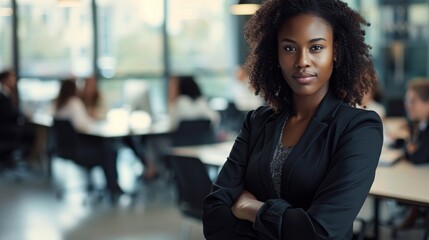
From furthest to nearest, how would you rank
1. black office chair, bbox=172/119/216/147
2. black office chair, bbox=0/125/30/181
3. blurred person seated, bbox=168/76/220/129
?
black office chair, bbox=0/125/30/181, blurred person seated, bbox=168/76/220/129, black office chair, bbox=172/119/216/147

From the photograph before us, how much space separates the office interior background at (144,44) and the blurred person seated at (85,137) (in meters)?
1.10

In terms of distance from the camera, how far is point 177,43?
10477 mm

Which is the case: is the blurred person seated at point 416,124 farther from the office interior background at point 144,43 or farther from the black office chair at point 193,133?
the office interior background at point 144,43

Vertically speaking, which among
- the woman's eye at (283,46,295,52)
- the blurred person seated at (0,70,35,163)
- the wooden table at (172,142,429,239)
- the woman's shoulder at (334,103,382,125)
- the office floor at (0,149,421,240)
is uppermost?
the woman's eye at (283,46,295,52)

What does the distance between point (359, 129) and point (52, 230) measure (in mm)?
4295

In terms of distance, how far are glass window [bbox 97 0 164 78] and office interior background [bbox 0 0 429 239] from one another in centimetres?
2

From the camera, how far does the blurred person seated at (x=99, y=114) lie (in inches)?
293

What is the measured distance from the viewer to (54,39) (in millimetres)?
9719

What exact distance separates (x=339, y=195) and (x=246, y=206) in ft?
1.14

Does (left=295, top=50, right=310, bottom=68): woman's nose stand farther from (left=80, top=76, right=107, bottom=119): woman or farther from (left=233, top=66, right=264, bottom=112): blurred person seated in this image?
(left=233, top=66, right=264, bottom=112): blurred person seated

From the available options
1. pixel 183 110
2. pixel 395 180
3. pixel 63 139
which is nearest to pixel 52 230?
pixel 63 139

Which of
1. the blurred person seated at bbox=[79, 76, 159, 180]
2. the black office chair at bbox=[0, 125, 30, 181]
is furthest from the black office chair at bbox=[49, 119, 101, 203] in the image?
the black office chair at bbox=[0, 125, 30, 181]

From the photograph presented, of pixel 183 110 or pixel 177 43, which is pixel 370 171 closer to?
pixel 183 110

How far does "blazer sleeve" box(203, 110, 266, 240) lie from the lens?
2.21 metres
